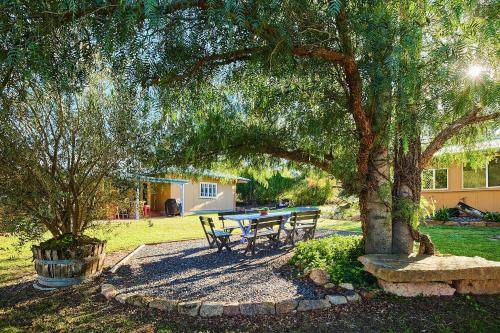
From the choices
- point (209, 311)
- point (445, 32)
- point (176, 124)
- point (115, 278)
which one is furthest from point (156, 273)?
point (445, 32)

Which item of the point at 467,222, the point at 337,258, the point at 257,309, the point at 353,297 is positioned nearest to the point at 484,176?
the point at 467,222

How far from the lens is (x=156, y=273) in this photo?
21.3 ft

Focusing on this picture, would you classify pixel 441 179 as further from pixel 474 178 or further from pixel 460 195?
pixel 474 178

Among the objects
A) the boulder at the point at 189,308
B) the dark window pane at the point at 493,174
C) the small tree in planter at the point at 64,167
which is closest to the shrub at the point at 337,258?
Answer: the boulder at the point at 189,308

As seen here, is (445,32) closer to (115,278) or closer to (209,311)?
(209,311)

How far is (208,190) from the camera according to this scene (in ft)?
87.0

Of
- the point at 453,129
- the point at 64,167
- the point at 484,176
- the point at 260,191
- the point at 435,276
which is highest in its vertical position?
the point at 453,129

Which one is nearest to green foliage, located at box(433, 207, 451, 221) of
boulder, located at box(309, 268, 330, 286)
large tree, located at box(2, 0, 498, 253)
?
large tree, located at box(2, 0, 498, 253)

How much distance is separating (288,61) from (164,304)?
131 inches

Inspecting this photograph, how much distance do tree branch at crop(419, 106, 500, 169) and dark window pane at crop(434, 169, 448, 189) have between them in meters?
12.8

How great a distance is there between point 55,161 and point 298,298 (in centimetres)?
442

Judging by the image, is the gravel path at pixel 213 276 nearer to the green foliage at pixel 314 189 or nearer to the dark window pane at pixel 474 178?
the green foliage at pixel 314 189

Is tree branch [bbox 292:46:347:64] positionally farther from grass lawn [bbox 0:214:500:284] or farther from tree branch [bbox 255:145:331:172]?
grass lawn [bbox 0:214:500:284]

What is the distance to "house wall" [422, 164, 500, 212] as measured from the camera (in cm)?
1530
